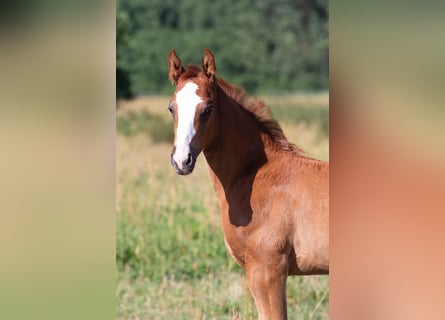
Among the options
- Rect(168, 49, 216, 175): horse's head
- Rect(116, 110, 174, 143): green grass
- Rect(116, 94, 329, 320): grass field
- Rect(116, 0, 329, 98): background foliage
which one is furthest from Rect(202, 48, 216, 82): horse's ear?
Rect(116, 0, 329, 98): background foliage

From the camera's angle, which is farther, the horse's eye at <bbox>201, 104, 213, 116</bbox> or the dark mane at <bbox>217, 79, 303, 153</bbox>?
the dark mane at <bbox>217, 79, 303, 153</bbox>

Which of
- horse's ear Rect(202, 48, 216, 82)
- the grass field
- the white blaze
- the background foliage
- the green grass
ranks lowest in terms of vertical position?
the grass field

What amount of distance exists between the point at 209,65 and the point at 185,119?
24 cm

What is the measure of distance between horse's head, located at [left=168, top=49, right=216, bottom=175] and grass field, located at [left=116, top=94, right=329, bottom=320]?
4.07 ft

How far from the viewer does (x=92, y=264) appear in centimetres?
188

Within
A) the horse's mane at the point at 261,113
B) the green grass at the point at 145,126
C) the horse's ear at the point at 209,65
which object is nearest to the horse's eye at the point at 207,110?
the horse's ear at the point at 209,65

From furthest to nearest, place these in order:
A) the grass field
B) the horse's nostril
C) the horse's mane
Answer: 1. the grass field
2. the horse's mane
3. the horse's nostril

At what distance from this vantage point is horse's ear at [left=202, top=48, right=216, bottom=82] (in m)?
2.58

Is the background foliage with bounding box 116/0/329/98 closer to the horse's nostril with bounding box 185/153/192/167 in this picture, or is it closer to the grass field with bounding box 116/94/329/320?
→ the grass field with bounding box 116/94/329/320

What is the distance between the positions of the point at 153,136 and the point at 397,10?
7.98 meters

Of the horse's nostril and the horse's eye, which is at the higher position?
the horse's eye

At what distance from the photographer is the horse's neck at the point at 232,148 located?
2795mm

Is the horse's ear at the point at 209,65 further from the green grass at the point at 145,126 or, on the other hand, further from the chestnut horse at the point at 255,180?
the green grass at the point at 145,126

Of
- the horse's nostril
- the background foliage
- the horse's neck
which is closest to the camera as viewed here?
the horse's nostril
